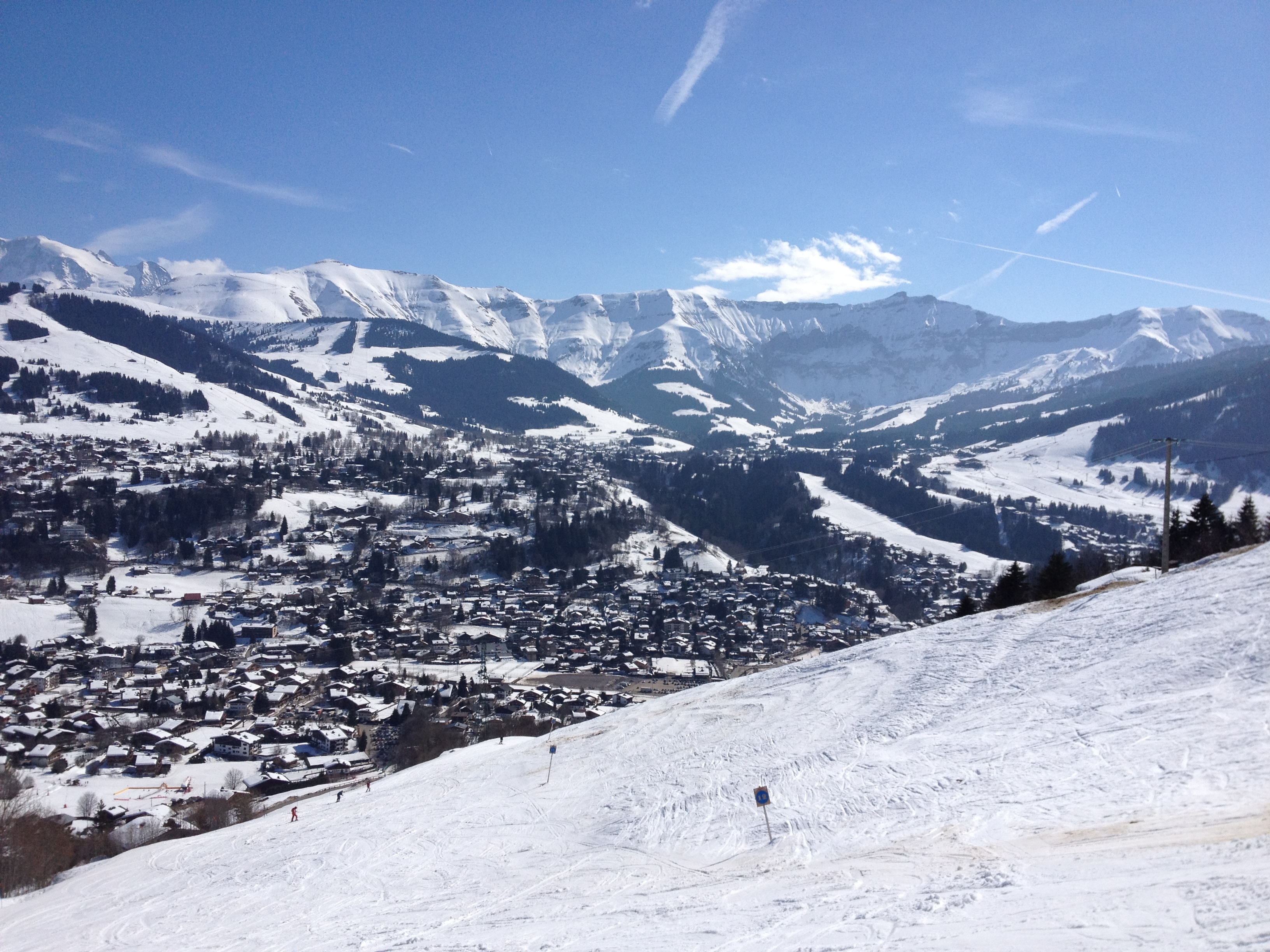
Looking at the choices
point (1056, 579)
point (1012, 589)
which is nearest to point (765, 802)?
point (1056, 579)

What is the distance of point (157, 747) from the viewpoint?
4200 cm

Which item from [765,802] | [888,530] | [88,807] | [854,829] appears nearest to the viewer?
[854,829]

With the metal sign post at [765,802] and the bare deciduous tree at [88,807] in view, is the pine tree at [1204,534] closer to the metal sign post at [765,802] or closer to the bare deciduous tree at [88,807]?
the metal sign post at [765,802]

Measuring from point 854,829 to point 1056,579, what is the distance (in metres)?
24.9

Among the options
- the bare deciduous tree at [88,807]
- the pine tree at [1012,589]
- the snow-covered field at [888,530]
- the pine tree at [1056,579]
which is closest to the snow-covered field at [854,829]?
the pine tree at [1056,579]

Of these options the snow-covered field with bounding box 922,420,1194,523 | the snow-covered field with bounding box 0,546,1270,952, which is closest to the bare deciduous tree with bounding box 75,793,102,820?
the snow-covered field with bounding box 0,546,1270,952

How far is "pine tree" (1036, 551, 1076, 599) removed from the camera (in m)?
32.5

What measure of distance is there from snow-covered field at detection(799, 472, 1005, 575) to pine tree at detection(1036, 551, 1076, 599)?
64.0 meters

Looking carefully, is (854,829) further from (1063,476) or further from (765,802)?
(1063,476)

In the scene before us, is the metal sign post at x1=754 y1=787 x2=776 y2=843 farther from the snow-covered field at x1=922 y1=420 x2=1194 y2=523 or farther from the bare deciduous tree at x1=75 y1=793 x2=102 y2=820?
the snow-covered field at x1=922 y1=420 x2=1194 y2=523

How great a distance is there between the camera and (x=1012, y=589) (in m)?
34.7

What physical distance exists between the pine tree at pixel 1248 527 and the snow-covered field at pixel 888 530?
2225 inches

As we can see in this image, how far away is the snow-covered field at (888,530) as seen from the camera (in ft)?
341

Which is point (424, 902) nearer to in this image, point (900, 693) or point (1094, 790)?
point (1094, 790)
